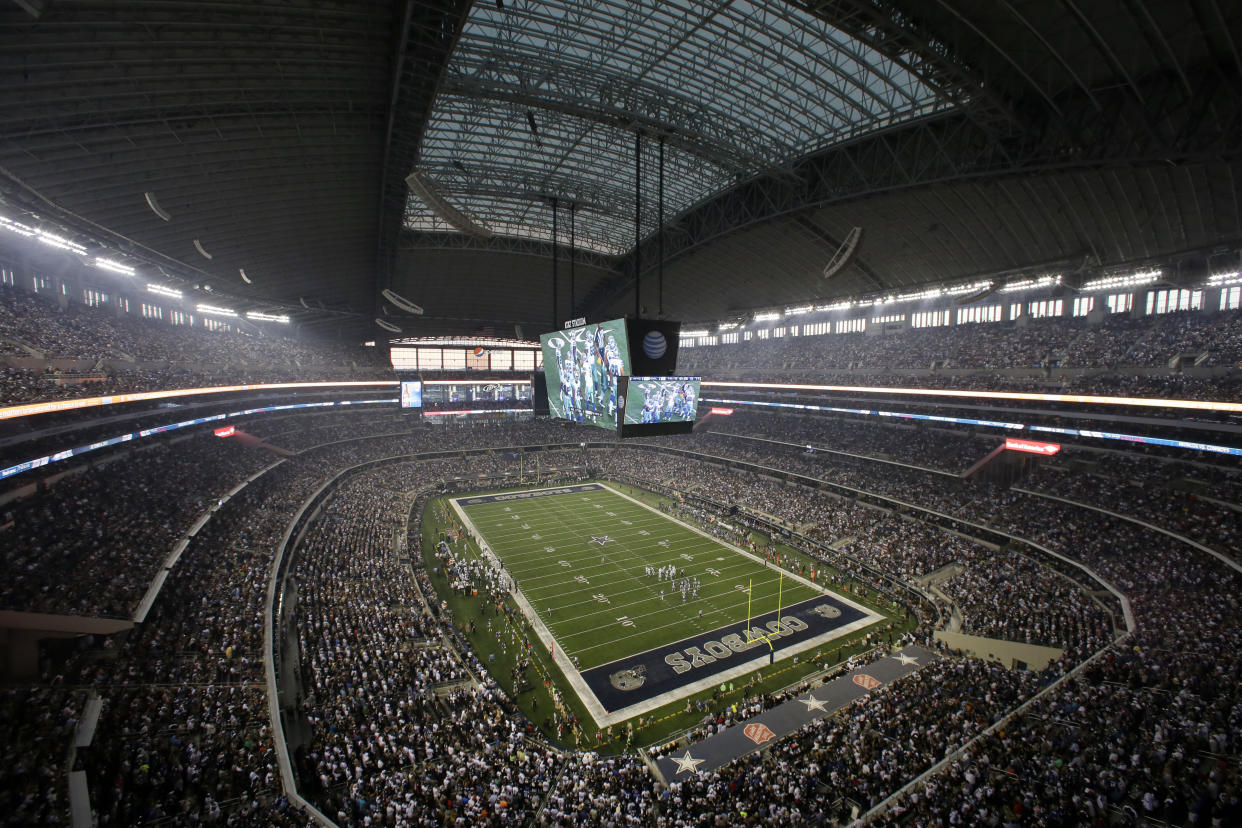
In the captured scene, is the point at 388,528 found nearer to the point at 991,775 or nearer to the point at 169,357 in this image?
the point at 169,357

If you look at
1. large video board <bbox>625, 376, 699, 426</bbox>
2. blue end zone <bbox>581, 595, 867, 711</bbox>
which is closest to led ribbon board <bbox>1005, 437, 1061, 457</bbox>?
blue end zone <bbox>581, 595, 867, 711</bbox>

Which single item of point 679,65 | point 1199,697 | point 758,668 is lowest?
point 758,668

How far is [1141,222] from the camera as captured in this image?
23.5m

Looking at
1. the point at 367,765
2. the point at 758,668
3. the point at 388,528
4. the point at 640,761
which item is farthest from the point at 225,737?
the point at 388,528

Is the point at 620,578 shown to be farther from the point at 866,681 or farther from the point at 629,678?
the point at 866,681

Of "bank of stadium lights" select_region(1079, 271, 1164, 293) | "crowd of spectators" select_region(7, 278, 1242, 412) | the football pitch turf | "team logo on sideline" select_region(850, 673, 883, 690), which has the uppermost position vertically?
"bank of stadium lights" select_region(1079, 271, 1164, 293)

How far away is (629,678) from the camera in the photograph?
70.5 feet

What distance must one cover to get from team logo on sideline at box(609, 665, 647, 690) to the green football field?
1.30 meters

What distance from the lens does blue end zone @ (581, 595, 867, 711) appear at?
68.3 feet

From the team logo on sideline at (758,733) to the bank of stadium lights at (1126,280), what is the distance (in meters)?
29.2

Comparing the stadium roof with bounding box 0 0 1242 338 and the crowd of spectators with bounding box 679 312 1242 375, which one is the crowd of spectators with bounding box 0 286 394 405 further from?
the crowd of spectators with bounding box 679 312 1242 375

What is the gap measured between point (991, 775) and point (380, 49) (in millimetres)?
24931

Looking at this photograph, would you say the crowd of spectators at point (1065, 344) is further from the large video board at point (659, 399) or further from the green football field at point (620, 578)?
the large video board at point (659, 399)

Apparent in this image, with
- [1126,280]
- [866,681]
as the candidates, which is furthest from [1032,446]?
[866,681]
